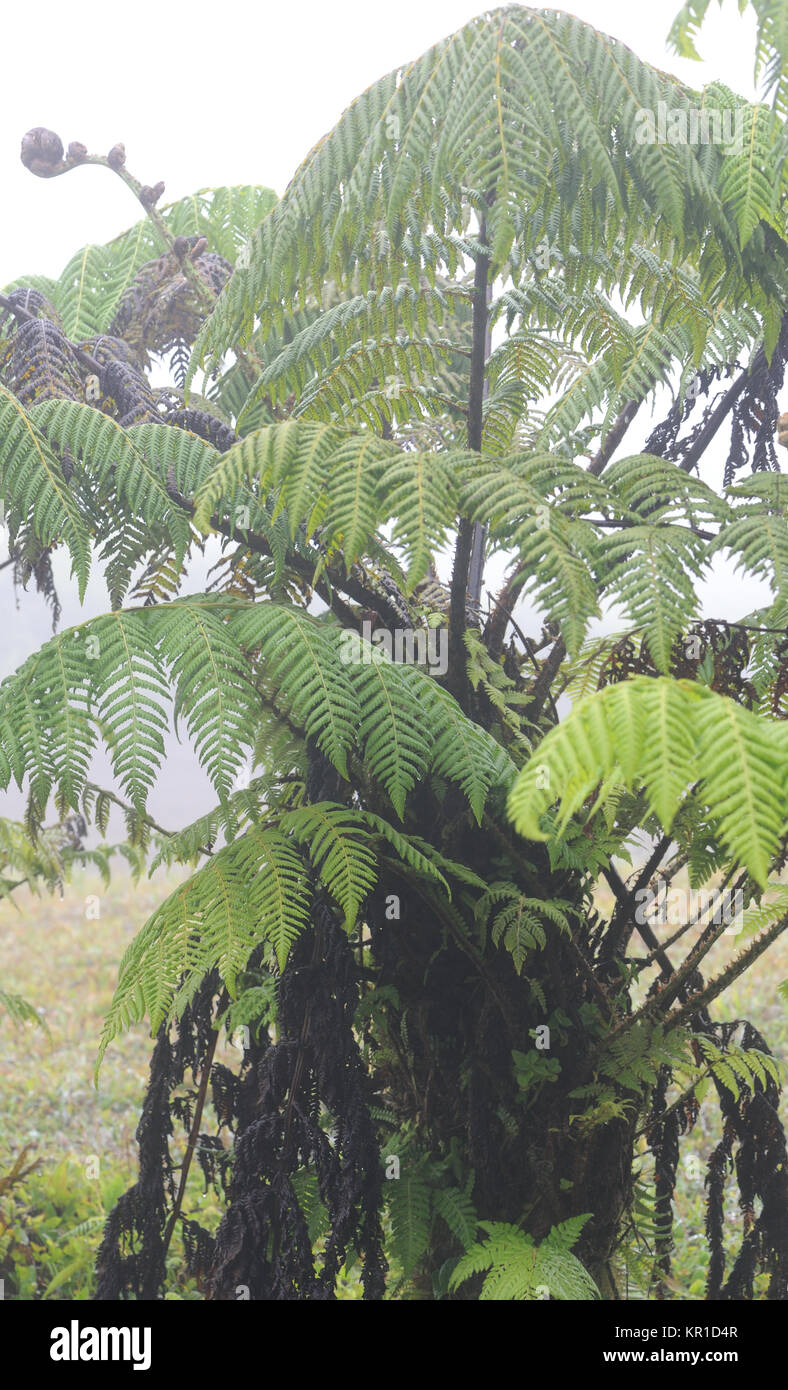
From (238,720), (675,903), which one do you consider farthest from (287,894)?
(675,903)

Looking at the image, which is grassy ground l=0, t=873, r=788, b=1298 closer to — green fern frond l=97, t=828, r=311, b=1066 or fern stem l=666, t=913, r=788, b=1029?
green fern frond l=97, t=828, r=311, b=1066

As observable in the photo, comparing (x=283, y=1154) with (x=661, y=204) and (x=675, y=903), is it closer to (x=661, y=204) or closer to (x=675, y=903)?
(x=675, y=903)

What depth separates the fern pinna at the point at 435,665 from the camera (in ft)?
3.34

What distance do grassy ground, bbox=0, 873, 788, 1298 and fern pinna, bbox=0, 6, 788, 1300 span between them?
0.63 m

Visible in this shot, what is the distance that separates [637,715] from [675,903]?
832mm

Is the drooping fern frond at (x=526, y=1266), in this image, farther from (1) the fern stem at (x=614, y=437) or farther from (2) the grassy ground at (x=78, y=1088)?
(1) the fern stem at (x=614, y=437)

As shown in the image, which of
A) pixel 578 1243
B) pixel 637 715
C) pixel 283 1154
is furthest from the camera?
pixel 578 1243

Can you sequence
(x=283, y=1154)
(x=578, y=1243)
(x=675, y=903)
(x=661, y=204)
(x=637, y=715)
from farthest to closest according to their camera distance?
1. (x=675, y=903)
2. (x=578, y=1243)
3. (x=283, y=1154)
4. (x=661, y=204)
5. (x=637, y=715)

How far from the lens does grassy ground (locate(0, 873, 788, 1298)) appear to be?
2586 mm

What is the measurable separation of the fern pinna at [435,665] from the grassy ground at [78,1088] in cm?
63

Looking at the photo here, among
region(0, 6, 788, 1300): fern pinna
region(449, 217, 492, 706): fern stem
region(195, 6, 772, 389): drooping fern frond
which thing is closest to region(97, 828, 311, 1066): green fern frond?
region(0, 6, 788, 1300): fern pinna

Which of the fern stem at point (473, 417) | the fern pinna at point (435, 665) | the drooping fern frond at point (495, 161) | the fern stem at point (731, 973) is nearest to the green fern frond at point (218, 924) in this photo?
the fern pinna at point (435, 665)

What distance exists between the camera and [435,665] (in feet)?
4.42

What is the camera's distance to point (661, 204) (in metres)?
1.03
